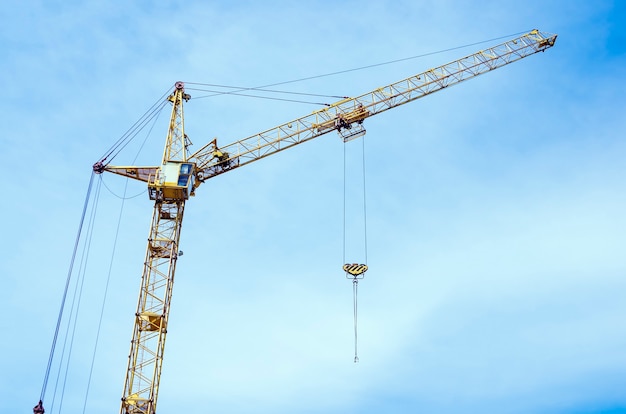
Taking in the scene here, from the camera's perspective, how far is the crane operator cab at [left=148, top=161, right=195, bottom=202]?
69.8m

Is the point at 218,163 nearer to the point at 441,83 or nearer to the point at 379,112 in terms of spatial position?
the point at 379,112

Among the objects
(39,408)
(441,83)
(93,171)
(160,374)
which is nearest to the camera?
(39,408)

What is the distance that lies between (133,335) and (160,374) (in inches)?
175

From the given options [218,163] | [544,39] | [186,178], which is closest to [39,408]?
[186,178]

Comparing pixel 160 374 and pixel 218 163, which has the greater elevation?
pixel 218 163

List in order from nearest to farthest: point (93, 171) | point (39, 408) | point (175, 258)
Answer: point (39, 408) < point (175, 258) < point (93, 171)

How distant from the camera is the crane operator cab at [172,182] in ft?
229

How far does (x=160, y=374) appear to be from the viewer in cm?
6431

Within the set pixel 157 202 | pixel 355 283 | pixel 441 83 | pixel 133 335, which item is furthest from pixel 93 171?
pixel 441 83

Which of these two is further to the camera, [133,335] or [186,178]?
[186,178]

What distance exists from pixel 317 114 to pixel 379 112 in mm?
7019

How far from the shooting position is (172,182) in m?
69.8

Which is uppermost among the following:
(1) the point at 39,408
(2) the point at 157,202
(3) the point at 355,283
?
(2) the point at 157,202

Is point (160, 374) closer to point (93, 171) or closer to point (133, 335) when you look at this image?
point (133, 335)
